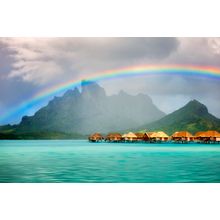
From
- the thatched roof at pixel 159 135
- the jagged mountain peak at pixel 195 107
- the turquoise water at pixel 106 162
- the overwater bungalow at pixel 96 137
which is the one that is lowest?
the turquoise water at pixel 106 162

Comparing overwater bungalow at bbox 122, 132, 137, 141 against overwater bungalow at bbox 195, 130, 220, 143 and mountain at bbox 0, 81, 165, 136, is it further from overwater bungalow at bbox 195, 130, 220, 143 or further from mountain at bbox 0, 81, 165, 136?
overwater bungalow at bbox 195, 130, 220, 143

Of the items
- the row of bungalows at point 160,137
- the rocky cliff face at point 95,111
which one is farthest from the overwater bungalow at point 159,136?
the rocky cliff face at point 95,111

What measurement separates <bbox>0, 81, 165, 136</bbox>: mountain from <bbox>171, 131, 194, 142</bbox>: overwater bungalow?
546 mm

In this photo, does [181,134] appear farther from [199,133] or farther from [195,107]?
[195,107]

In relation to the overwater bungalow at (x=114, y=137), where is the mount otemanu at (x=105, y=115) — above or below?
above

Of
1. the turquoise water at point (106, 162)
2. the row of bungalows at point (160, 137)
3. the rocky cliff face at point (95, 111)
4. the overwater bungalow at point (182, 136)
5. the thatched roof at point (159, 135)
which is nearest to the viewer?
the turquoise water at point (106, 162)

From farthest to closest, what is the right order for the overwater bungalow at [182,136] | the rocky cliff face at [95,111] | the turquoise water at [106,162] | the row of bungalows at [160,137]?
the overwater bungalow at [182,136] < the row of bungalows at [160,137] < the rocky cliff face at [95,111] < the turquoise water at [106,162]

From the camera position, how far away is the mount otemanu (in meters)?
7.95

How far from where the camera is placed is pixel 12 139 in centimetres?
822

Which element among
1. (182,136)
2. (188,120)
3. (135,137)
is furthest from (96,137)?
(188,120)

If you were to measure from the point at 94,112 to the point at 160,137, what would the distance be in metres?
1.51

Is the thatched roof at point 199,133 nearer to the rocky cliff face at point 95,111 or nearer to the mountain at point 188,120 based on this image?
the mountain at point 188,120

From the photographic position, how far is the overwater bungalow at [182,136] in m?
8.44
